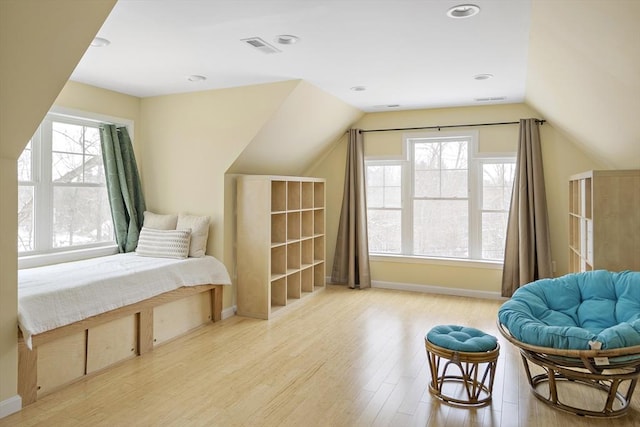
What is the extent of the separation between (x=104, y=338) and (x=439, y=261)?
410cm

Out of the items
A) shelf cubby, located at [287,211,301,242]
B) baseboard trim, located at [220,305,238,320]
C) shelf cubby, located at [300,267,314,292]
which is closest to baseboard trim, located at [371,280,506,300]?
shelf cubby, located at [300,267,314,292]

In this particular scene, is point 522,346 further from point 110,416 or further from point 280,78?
point 280,78

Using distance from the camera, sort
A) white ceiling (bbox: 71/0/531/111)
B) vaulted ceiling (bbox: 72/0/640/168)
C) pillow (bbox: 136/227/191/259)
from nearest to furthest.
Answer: vaulted ceiling (bbox: 72/0/640/168), white ceiling (bbox: 71/0/531/111), pillow (bbox: 136/227/191/259)

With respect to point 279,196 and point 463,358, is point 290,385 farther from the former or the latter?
point 279,196

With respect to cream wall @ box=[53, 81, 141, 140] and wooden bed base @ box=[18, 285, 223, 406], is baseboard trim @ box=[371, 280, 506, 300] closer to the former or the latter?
wooden bed base @ box=[18, 285, 223, 406]

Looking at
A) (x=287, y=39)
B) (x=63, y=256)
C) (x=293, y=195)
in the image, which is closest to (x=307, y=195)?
(x=293, y=195)

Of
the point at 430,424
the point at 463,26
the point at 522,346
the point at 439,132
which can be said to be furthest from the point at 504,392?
the point at 439,132

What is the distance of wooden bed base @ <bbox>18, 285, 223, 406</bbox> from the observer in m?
2.81

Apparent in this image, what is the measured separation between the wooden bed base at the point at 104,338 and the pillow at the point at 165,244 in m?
0.43

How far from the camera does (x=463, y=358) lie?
262 centimetres

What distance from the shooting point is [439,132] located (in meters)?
5.70

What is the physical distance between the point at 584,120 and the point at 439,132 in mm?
2029

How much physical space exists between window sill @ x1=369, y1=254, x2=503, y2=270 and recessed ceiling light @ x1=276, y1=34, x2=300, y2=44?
364cm

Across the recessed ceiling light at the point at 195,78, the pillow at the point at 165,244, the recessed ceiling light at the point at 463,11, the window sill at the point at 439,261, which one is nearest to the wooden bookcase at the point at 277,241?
the pillow at the point at 165,244
